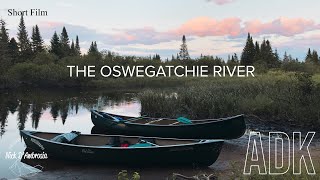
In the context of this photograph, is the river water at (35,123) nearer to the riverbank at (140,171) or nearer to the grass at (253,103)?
the riverbank at (140,171)

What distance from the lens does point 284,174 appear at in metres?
5.57

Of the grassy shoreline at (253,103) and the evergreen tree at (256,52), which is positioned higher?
the evergreen tree at (256,52)

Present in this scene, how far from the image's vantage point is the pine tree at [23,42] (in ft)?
225

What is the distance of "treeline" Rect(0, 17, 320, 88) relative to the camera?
49713 mm

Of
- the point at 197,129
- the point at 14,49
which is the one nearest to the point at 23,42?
the point at 14,49

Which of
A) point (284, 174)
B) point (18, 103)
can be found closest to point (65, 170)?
point (284, 174)

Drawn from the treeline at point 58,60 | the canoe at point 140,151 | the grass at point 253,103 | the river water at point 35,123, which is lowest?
the river water at point 35,123

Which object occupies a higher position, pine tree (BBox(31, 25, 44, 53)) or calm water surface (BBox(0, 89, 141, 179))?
pine tree (BBox(31, 25, 44, 53))

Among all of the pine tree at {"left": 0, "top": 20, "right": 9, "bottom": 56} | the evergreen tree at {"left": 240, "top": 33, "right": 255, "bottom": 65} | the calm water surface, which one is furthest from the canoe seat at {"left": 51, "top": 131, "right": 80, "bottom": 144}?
the evergreen tree at {"left": 240, "top": 33, "right": 255, "bottom": 65}

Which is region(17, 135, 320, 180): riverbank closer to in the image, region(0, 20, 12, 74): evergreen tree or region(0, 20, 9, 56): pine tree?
region(0, 20, 12, 74): evergreen tree

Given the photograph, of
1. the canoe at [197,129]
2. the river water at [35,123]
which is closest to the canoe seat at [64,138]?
the river water at [35,123]

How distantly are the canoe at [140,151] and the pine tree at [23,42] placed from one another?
6111 centimetres

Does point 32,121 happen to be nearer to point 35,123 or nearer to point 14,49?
point 35,123

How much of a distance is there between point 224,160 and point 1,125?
13.4m
